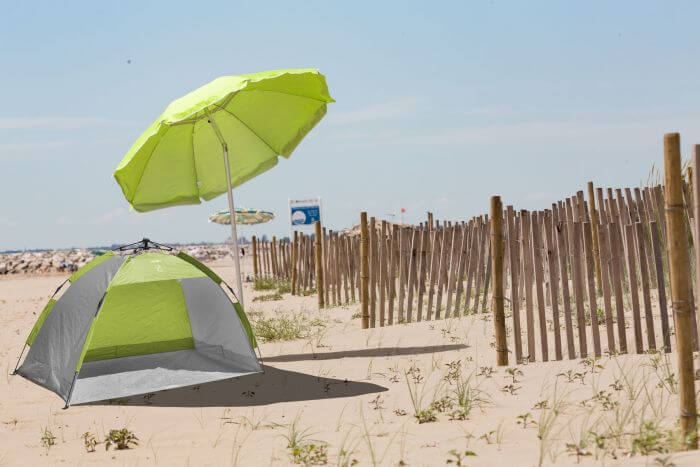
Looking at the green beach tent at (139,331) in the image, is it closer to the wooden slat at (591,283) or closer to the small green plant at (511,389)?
the small green plant at (511,389)

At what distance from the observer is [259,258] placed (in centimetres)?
2070

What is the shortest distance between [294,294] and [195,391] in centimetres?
964

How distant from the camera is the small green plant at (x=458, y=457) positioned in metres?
3.96

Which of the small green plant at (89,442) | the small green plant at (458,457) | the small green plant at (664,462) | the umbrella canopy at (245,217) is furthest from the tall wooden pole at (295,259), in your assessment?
the small green plant at (664,462)

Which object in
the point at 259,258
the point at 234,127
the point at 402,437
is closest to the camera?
the point at 402,437

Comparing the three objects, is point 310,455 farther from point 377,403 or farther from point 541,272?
point 541,272

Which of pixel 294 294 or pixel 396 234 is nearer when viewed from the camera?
pixel 396 234

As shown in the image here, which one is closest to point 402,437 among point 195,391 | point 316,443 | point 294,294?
point 316,443

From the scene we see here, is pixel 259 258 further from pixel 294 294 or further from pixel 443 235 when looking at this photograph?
pixel 443 235

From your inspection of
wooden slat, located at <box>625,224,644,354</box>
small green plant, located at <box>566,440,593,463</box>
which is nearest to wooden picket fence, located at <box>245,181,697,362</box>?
wooden slat, located at <box>625,224,644,354</box>

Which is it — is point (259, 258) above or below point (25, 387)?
above

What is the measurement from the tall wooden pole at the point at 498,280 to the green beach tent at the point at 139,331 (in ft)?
7.34

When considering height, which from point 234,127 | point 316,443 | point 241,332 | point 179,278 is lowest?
point 316,443

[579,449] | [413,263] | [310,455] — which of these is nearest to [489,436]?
[579,449]
